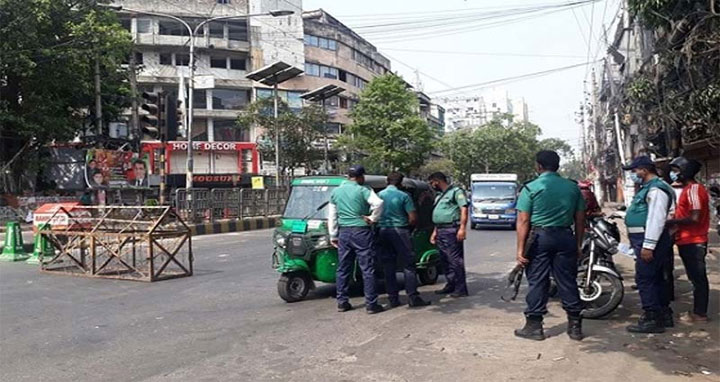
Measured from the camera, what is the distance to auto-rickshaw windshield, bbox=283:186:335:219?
8.27 m

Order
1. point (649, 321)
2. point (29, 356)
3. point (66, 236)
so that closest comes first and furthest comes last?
1. point (29, 356)
2. point (649, 321)
3. point (66, 236)

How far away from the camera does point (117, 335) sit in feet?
20.5

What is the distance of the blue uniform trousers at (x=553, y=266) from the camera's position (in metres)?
5.56

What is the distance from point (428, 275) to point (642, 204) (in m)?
3.98

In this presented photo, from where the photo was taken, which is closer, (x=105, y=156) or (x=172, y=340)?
(x=172, y=340)

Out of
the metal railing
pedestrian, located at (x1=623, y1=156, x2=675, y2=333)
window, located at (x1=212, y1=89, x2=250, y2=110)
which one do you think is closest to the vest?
pedestrian, located at (x1=623, y1=156, x2=675, y2=333)

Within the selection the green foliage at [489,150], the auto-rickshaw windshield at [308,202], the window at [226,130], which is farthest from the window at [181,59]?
the auto-rickshaw windshield at [308,202]

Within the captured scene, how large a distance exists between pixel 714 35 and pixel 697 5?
3.17 feet

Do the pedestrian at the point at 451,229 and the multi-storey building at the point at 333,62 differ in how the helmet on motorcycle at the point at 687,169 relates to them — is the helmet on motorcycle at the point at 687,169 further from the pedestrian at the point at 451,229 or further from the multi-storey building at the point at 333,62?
the multi-storey building at the point at 333,62

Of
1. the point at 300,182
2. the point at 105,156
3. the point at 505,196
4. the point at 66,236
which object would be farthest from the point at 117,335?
the point at 105,156

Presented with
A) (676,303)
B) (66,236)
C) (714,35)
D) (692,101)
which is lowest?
(676,303)

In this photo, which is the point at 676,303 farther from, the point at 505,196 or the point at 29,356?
the point at 505,196

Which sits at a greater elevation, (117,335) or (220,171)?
(220,171)

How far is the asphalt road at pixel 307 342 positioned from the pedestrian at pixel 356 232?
0.92 ft
